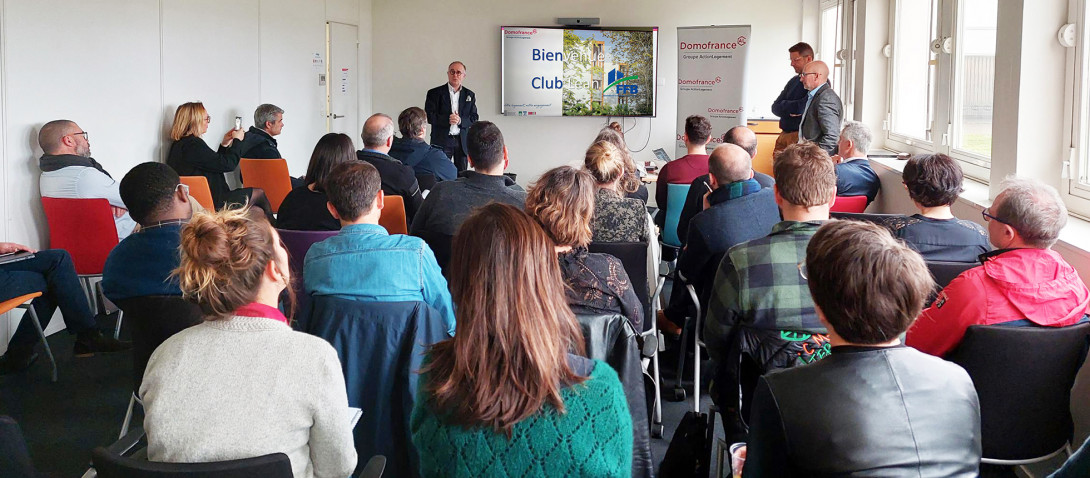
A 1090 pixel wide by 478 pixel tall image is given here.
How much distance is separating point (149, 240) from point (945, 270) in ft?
8.99

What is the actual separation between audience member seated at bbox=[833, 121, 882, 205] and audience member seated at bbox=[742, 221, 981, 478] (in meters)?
3.88

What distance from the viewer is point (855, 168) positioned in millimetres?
5508

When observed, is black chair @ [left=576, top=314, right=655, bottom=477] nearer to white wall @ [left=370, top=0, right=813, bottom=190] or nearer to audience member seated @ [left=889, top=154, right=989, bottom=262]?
audience member seated @ [left=889, top=154, right=989, bottom=262]

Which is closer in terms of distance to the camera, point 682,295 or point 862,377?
point 862,377

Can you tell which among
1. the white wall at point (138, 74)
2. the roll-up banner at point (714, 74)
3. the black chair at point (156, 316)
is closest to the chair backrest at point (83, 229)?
the white wall at point (138, 74)

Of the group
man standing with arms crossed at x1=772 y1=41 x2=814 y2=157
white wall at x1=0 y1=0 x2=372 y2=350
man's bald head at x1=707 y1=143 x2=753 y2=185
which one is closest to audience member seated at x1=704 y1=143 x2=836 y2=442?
man's bald head at x1=707 y1=143 x2=753 y2=185

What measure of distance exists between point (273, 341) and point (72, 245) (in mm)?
3638

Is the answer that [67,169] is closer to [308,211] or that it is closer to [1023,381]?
[308,211]

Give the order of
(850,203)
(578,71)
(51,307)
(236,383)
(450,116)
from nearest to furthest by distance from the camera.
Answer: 1. (236,383)
2. (51,307)
3. (850,203)
4. (450,116)
5. (578,71)

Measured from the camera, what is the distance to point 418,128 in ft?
20.1

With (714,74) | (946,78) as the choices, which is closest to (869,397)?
(946,78)

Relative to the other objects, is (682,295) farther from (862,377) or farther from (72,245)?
(72,245)

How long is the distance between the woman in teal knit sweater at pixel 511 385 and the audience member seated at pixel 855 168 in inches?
163

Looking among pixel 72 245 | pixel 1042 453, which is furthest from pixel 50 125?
pixel 1042 453
